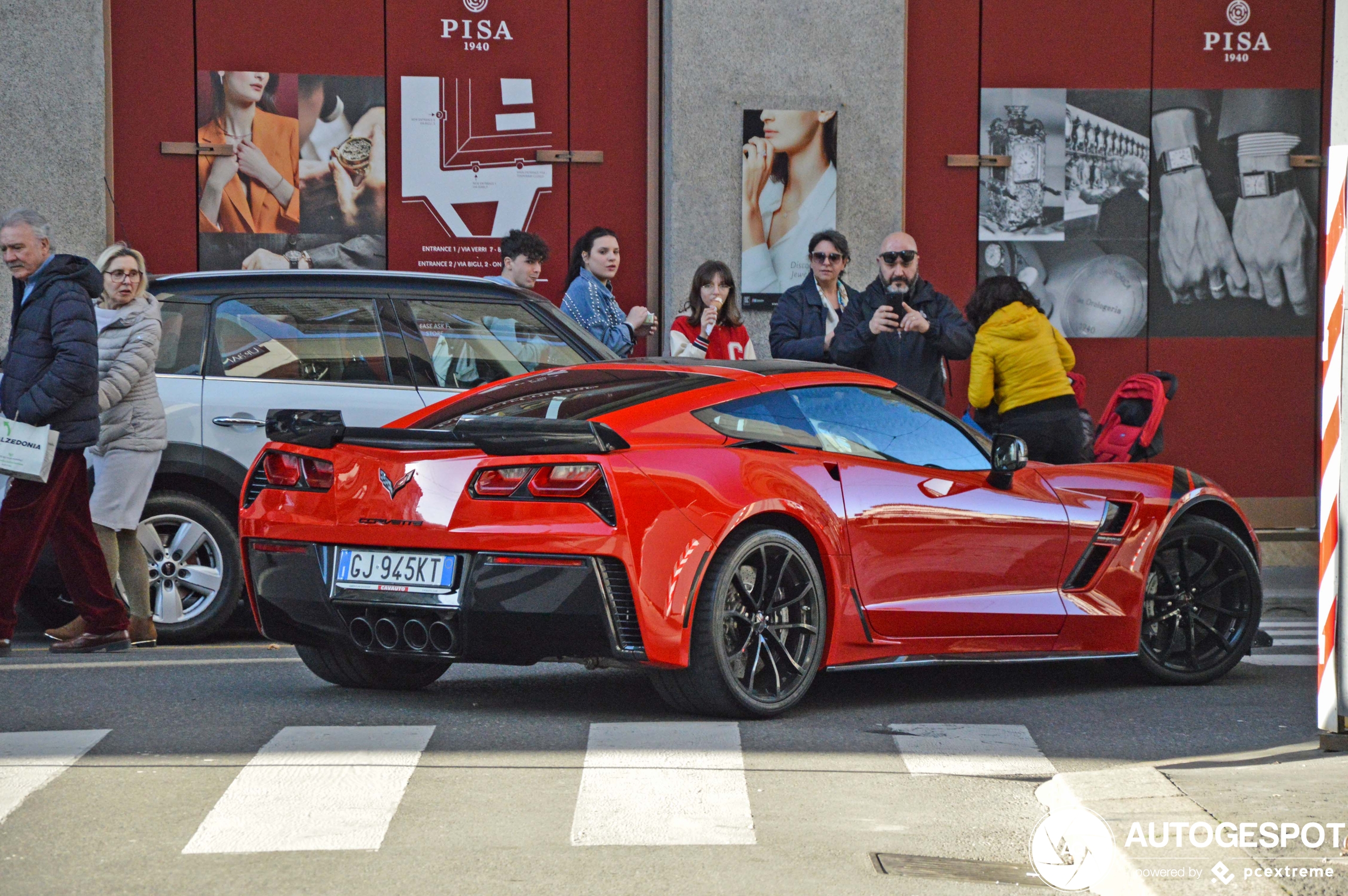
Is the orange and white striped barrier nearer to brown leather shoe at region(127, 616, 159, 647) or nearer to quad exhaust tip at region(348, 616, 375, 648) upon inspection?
quad exhaust tip at region(348, 616, 375, 648)

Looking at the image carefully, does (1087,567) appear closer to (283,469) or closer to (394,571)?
(394,571)

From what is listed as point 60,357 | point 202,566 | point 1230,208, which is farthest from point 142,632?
point 1230,208

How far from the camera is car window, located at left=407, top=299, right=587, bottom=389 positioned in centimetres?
962

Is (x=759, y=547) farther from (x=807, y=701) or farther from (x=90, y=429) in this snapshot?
(x=90, y=429)

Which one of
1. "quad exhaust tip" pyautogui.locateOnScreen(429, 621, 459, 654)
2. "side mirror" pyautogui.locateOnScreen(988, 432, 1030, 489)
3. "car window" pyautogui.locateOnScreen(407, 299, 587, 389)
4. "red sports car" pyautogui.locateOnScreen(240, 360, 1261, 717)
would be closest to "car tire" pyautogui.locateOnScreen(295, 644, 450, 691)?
"red sports car" pyautogui.locateOnScreen(240, 360, 1261, 717)

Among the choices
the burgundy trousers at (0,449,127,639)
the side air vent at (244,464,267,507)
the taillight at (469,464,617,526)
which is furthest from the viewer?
the burgundy trousers at (0,449,127,639)

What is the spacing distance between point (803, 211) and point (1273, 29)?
3.95 meters

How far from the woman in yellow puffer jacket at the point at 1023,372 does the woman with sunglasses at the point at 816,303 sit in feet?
2.57

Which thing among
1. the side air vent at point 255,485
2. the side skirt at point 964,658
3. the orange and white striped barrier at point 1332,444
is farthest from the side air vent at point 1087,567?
the side air vent at point 255,485

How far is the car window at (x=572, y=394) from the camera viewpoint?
6867mm

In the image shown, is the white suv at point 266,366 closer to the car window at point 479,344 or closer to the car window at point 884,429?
the car window at point 479,344

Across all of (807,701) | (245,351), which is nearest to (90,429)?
(245,351)

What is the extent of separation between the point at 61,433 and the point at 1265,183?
380 inches

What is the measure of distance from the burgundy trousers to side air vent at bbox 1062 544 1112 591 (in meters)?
4.34
